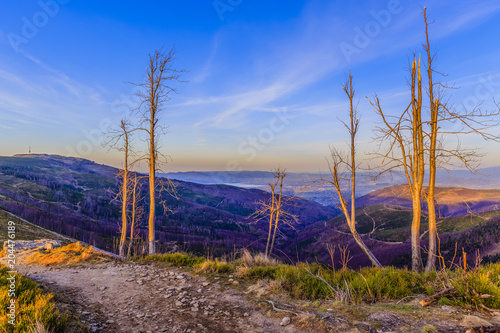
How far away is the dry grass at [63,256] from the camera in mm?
9704

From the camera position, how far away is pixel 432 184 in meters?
8.98

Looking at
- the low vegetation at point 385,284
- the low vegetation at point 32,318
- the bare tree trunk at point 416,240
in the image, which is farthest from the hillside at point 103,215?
the low vegetation at point 32,318

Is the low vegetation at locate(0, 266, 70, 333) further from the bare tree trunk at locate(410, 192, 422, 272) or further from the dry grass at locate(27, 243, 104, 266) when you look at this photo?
the bare tree trunk at locate(410, 192, 422, 272)

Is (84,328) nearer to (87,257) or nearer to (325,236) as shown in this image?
(87,257)

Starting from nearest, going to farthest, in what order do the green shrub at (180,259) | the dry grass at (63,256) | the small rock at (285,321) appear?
the small rock at (285,321), the green shrub at (180,259), the dry grass at (63,256)

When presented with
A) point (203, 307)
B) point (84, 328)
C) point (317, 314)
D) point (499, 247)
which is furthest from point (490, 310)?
point (499, 247)

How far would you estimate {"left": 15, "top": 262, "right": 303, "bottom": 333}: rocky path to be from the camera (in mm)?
4293

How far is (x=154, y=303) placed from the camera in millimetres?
5316

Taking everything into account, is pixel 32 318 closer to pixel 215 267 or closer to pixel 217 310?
pixel 217 310

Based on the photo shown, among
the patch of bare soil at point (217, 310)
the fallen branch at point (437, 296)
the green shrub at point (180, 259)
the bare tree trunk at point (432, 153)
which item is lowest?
the green shrub at point (180, 259)

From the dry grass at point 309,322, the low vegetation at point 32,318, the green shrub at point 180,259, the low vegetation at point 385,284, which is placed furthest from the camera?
the green shrub at point 180,259

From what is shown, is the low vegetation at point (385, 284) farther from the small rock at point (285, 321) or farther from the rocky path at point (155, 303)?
the small rock at point (285, 321)

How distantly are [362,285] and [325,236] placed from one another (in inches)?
2805

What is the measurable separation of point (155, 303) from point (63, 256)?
732 centimetres
